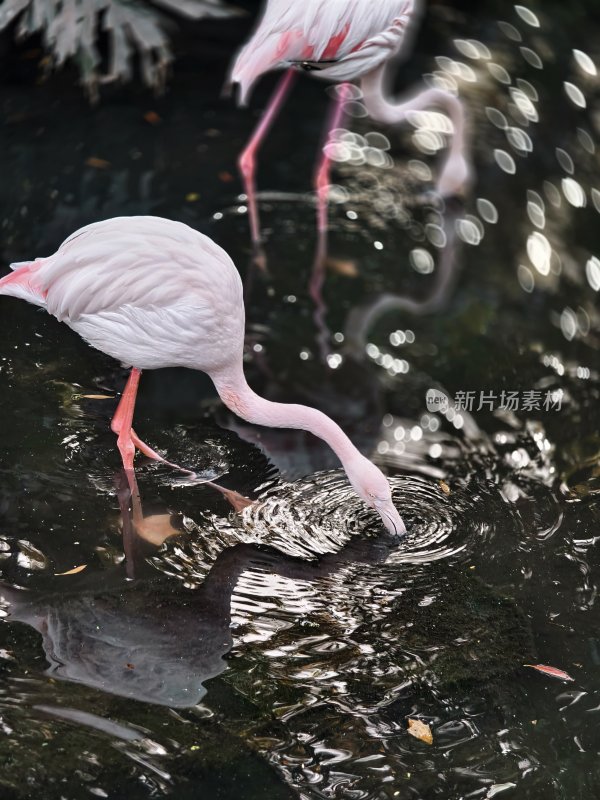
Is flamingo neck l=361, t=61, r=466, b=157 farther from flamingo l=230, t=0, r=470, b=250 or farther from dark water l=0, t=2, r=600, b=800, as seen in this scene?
dark water l=0, t=2, r=600, b=800

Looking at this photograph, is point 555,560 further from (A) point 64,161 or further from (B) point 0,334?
(A) point 64,161

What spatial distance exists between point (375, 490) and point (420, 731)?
798mm

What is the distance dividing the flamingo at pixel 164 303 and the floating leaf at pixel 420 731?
0.71 metres

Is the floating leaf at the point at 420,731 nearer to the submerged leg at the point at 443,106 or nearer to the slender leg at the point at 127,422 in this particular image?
the slender leg at the point at 127,422

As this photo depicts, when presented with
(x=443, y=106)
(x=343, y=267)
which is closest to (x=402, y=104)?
(x=443, y=106)

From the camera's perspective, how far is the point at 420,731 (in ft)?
10.1

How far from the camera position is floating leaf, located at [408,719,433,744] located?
10.1ft

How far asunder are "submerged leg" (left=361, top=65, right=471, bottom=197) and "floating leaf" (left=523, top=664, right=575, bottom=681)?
125 inches

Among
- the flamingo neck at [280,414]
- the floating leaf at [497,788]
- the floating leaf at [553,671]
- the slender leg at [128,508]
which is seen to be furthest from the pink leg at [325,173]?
the floating leaf at [497,788]

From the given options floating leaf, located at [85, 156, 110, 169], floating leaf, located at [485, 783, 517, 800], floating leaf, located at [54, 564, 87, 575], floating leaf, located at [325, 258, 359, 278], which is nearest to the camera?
floating leaf, located at [485, 783, 517, 800]

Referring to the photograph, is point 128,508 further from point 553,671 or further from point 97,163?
point 97,163

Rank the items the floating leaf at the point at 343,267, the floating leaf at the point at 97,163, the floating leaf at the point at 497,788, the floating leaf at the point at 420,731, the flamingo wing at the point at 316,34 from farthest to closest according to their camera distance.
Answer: the floating leaf at the point at 97,163 → the floating leaf at the point at 343,267 → the flamingo wing at the point at 316,34 → the floating leaf at the point at 420,731 → the floating leaf at the point at 497,788

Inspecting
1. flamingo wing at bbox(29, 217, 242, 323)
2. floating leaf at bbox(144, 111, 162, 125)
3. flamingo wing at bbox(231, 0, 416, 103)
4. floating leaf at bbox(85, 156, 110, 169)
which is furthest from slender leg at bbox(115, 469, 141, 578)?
floating leaf at bbox(144, 111, 162, 125)

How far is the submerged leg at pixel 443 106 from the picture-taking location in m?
5.59
